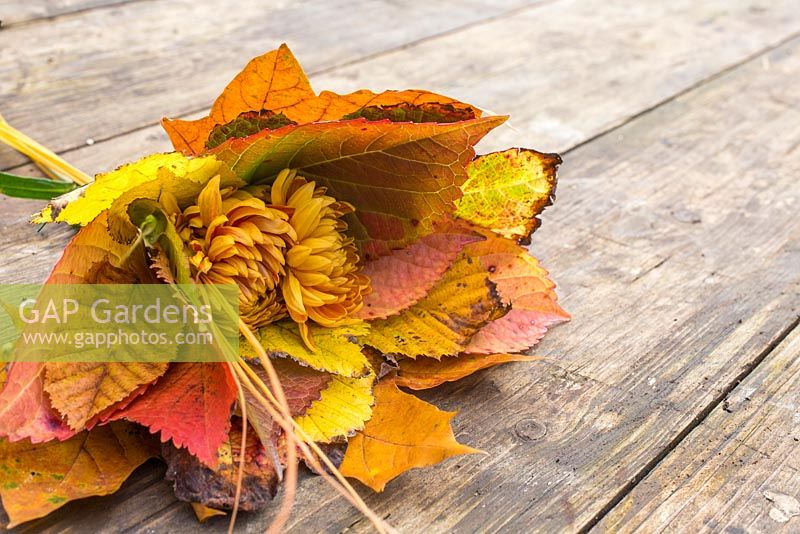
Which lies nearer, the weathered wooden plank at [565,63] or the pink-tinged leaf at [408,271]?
the pink-tinged leaf at [408,271]

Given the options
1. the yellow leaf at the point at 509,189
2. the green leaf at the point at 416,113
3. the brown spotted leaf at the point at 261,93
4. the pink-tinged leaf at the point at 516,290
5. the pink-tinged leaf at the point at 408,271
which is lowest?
the pink-tinged leaf at the point at 516,290

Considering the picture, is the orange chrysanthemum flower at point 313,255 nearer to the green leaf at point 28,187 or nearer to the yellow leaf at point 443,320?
the yellow leaf at point 443,320

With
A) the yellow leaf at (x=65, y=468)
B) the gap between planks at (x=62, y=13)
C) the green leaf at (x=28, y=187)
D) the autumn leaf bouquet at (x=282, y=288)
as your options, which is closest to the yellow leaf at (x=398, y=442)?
the autumn leaf bouquet at (x=282, y=288)

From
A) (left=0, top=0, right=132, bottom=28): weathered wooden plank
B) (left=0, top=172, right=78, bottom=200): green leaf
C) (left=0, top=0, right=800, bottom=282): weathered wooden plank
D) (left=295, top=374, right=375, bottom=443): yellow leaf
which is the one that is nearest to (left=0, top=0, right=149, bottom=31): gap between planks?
(left=0, top=0, right=132, bottom=28): weathered wooden plank

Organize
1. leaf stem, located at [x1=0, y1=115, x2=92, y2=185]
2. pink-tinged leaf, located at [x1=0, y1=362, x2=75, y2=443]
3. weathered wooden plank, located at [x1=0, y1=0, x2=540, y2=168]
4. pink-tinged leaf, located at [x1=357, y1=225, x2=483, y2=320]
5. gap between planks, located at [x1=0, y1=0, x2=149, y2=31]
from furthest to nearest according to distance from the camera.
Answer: gap between planks, located at [x1=0, y1=0, x2=149, y2=31] < weathered wooden plank, located at [x1=0, y1=0, x2=540, y2=168] < leaf stem, located at [x1=0, y1=115, x2=92, y2=185] < pink-tinged leaf, located at [x1=357, y1=225, x2=483, y2=320] < pink-tinged leaf, located at [x1=0, y1=362, x2=75, y2=443]

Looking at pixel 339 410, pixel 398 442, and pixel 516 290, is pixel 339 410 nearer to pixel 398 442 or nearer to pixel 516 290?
pixel 398 442

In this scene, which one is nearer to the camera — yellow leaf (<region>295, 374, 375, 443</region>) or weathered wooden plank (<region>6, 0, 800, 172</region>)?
yellow leaf (<region>295, 374, 375, 443</region>)

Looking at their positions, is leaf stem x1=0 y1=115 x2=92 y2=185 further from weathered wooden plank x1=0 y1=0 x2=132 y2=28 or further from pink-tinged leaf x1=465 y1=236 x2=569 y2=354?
weathered wooden plank x1=0 y1=0 x2=132 y2=28

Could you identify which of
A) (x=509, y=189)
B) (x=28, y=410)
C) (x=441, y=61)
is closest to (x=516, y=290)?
(x=509, y=189)
